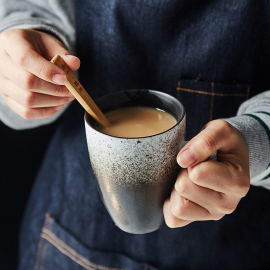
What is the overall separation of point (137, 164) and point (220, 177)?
15 centimetres

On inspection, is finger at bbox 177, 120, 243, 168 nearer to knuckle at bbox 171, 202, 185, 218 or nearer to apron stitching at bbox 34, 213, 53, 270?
knuckle at bbox 171, 202, 185, 218

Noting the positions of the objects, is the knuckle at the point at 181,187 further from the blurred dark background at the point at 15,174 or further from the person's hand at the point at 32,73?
the blurred dark background at the point at 15,174

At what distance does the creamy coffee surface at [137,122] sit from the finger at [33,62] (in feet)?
0.42

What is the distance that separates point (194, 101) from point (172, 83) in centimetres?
8

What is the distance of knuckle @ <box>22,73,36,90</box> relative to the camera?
49cm

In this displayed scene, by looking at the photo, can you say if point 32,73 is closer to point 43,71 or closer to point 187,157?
point 43,71

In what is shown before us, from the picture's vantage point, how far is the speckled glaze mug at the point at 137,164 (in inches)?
16.6

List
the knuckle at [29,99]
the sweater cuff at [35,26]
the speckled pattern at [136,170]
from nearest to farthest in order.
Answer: the speckled pattern at [136,170]
the knuckle at [29,99]
the sweater cuff at [35,26]

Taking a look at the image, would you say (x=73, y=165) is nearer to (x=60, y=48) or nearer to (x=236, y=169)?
(x=60, y=48)

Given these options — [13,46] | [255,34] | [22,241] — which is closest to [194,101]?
[255,34]

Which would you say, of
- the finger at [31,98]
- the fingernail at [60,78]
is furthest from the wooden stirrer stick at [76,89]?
the finger at [31,98]

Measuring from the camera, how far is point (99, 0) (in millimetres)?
736

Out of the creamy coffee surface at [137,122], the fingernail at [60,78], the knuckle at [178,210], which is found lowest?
the knuckle at [178,210]

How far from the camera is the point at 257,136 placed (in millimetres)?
561
